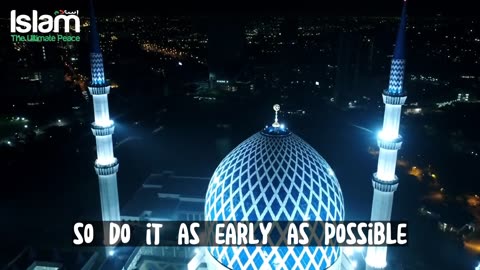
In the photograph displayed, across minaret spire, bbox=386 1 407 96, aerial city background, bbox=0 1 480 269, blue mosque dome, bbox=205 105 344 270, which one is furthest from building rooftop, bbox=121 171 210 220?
minaret spire, bbox=386 1 407 96

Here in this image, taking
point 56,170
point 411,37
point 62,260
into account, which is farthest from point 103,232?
point 411,37

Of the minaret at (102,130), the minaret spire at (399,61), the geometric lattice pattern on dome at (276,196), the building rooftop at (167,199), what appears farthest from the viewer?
the building rooftop at (167,199)

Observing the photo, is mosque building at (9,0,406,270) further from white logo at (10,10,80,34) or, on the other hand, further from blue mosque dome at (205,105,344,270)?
white logo at (10,10,80,34)

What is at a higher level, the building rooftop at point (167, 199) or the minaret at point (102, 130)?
the minaret at point (102, 130)

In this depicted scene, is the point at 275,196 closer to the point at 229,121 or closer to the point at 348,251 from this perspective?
the point at 348,251

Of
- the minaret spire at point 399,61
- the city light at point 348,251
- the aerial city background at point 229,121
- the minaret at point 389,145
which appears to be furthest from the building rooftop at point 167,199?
the minaret spire at point 399,61

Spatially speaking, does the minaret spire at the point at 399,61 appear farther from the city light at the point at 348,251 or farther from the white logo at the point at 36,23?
the white logo at the point at 36,23

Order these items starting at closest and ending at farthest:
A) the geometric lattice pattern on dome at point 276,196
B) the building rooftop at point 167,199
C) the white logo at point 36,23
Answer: the geometric lattice pattern on dome at point 276,196 → the white logo at point 36,23 → the building rooftop at point 167,199
